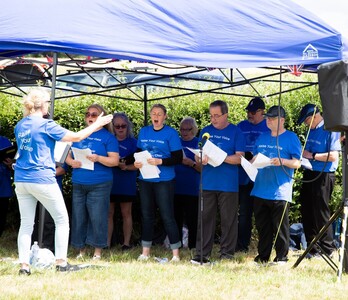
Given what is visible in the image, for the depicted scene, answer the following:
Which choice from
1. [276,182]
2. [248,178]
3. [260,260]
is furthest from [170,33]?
[260,260]

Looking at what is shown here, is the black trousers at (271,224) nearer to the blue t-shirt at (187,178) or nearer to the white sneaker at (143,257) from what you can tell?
the white sneaker at (143,257)

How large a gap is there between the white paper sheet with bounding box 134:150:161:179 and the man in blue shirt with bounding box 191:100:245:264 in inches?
23.0

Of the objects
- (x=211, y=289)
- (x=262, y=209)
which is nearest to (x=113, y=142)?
(x=262, y=209)

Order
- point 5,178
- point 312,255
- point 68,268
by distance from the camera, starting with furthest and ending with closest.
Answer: point 5,178 → point 312,255 → point 68,268

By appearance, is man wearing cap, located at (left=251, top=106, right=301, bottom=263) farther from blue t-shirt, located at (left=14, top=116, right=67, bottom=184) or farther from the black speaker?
blue t-shirt, located at (left=14, top=116, right=67, bottom=184)

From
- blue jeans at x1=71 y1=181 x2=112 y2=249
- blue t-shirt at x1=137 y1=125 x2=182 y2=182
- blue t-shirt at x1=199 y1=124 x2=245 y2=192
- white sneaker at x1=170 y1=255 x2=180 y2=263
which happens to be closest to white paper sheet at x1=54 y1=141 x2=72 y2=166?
blue jeans at x1=71 y1=181 x2=112 y2=249

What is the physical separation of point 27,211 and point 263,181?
9.04 ft

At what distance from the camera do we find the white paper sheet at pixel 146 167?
9289 millimetres

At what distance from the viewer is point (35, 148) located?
25.0 ft

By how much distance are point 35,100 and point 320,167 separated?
12.2 ft

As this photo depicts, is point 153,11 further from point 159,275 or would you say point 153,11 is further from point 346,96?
point 159,275

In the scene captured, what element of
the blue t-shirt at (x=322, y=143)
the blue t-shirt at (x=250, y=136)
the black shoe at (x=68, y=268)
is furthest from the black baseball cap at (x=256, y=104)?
the black shoe at (x=68, y=268)

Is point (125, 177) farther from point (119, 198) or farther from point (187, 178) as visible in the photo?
point (187, 178)

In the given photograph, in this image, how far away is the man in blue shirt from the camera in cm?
925
